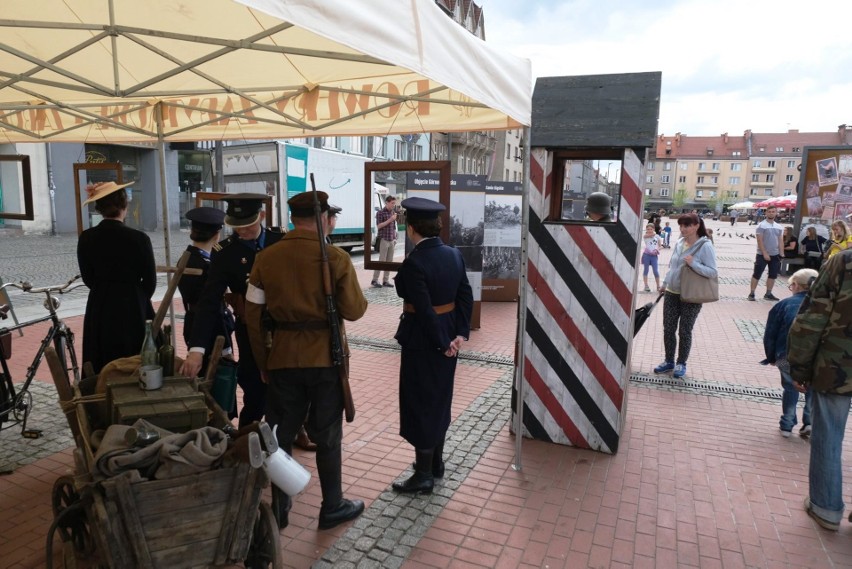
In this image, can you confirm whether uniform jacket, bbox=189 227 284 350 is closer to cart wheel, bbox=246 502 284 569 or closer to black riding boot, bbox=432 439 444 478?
cart wheel, bbox=246 502 284 569

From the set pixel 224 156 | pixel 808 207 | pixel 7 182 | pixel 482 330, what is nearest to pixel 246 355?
pixel 482 330

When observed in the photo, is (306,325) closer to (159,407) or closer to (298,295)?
(298,295)

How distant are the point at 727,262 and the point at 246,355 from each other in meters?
20.8

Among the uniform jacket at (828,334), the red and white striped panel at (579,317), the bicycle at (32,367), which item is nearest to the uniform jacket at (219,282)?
the bicycle at (32,367)

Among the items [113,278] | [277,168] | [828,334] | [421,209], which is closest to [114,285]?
[113,278]

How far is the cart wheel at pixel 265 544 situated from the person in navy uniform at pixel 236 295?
974 millimetres

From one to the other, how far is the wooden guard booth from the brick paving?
14.5 inches

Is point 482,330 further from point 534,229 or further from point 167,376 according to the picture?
point 167,376

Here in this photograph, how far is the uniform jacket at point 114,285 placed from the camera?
3.69m

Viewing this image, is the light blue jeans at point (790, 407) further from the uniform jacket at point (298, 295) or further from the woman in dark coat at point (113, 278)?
the woman in dark coat at point (113, 278)

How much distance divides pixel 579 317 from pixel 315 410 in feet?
7.20

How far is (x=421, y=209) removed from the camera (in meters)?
3.35

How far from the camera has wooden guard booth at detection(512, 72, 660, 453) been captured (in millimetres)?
3926

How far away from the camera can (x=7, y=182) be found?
18.5m
